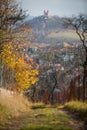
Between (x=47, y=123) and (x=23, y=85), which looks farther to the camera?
(x=23, y=85)

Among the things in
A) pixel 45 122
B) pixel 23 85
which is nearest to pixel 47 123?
Answer: pixel 45 122

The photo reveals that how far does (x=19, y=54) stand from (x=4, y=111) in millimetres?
8906

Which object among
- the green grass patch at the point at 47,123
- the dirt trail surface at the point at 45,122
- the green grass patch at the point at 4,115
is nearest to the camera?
the green grass patch at the point at 47,123

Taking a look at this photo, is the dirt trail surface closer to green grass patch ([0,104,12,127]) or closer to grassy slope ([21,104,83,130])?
grassy slope ([21,104,83,130])

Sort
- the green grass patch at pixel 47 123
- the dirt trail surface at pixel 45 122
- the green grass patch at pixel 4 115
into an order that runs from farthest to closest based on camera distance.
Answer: the green grass patch at pixel 4 115 → the dirt trail surface at pixel 45 122 → the green grass patch at pixel 47 123

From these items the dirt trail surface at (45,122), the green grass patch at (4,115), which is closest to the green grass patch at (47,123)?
the dirt trail surface at (45,122)

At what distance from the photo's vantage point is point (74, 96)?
26.5 meters

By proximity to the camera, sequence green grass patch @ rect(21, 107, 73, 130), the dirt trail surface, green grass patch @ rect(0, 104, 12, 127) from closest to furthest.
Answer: green grass patch @ rect(21, 107, 73, 130) → the dirt trail surface → green grass patch @ rect(0, 104, 12, 127)

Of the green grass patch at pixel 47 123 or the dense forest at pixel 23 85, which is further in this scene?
the dense forest at pixel 23 85

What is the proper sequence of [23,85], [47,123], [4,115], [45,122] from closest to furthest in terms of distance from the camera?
[47,123], [45,122], [4,115], [23,85]

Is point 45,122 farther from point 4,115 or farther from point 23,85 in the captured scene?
point 23,85

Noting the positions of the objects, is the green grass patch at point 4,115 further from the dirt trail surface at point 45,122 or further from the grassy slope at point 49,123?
the grassy slope at point 49,123

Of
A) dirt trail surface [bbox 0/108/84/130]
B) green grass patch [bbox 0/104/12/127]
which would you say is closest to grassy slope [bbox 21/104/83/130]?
dirt trail surface [bbox 0/108/84/130]

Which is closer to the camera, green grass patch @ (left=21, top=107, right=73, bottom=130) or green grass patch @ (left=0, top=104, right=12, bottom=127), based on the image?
green grass patch @ (left=21, top=107, right=73, bottom=130)
